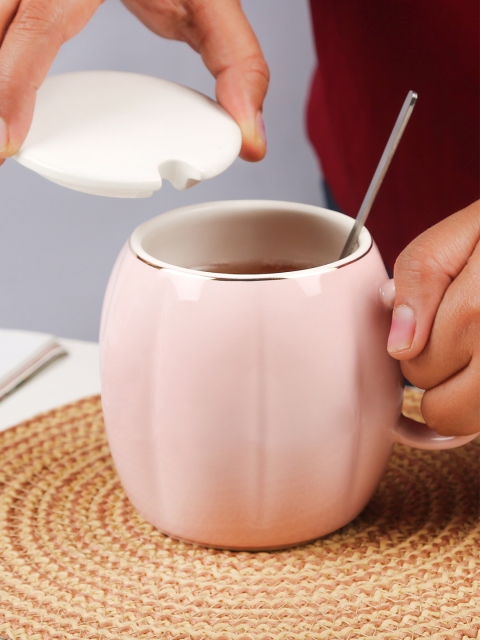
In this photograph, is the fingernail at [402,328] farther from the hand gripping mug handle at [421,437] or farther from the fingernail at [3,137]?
the fingernail at [3,137]

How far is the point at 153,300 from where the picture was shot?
0.45 meters

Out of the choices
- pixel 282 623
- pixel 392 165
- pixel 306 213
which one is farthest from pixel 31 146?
pixel 392 165

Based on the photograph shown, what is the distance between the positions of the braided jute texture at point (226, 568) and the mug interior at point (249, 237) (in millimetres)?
167

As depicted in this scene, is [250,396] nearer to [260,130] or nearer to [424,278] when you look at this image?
[424,278]

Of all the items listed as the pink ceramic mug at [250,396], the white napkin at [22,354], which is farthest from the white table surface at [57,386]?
the pink ceramic mug at [250,396]

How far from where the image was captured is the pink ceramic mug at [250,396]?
1.44ft

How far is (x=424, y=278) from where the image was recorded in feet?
1.49

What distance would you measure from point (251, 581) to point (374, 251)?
20cm

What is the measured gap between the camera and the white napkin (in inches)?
27.6

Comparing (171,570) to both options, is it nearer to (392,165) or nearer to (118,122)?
(118,122)

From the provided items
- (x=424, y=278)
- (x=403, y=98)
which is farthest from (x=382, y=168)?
(x=403, y=98)

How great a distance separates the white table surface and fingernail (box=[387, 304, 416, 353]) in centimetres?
33

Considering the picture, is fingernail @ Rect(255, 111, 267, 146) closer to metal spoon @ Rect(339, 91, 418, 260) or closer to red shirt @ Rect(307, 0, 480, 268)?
metal spoon @ Rect(339, 91, 418, 260)

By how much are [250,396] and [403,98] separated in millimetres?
484
